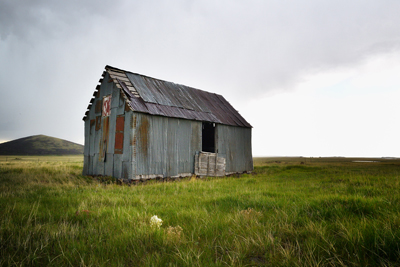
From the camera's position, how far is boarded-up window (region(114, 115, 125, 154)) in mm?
12997

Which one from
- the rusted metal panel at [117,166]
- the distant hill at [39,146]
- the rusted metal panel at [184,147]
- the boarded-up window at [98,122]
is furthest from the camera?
the distant hill at [39,146]

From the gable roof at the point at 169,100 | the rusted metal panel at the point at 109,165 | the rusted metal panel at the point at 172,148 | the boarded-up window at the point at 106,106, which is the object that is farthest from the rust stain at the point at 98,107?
the rusted metal panel at the point at 172,148

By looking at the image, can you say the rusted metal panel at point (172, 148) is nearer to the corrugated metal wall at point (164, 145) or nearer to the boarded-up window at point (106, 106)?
the corrugated metal wall at point (164, 145)

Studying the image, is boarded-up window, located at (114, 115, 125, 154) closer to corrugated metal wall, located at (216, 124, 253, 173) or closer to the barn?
the barn

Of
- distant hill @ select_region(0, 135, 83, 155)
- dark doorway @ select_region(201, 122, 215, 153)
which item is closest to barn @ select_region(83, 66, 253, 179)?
dark doorway @ select_region(201, 122, 215, 153)

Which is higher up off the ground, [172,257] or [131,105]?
[131,105]

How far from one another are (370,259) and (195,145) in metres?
12.7

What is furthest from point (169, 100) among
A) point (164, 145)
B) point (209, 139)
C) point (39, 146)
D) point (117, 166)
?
point (39, 146)

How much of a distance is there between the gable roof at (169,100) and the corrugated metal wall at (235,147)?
557mm

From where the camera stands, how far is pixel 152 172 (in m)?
13.0

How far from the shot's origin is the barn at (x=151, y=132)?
12.7 meters

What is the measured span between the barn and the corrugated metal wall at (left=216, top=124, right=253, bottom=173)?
0.24ft

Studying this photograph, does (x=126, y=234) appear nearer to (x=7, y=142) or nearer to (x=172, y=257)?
(x=172, y=257)

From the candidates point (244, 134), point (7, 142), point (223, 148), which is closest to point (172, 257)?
point (223, 148)
